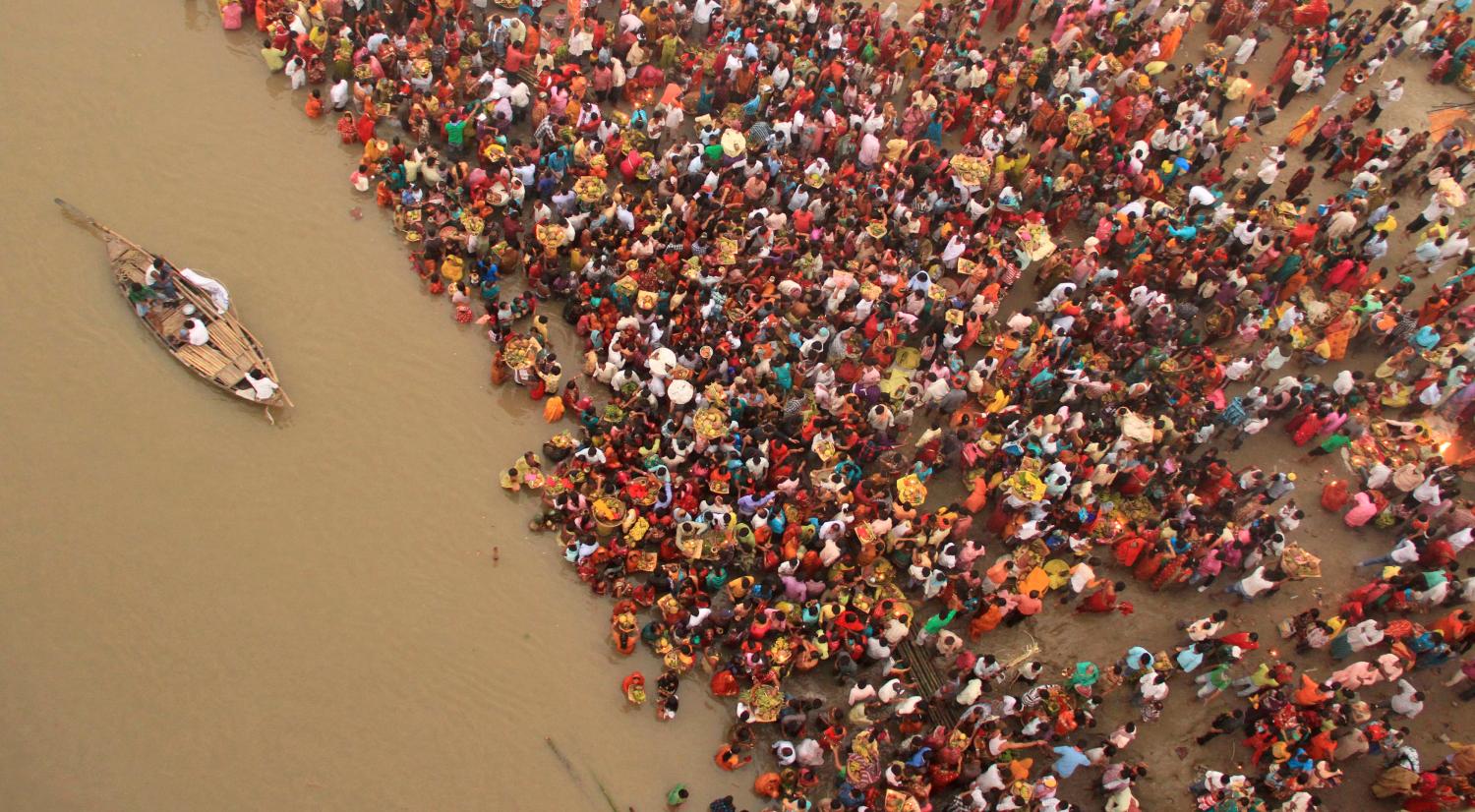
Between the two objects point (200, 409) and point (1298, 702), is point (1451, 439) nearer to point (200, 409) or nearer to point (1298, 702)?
point (1298, 702)

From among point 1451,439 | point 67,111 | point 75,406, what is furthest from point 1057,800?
point 67,111

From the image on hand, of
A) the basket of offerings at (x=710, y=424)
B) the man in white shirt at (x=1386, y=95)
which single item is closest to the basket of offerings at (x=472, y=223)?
the basket of offerings at (x=710, y=424)

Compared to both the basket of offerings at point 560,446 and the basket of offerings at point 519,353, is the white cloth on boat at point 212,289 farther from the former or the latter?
the basket of offerings at point 560,446

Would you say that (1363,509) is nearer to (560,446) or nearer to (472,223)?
(560,446)

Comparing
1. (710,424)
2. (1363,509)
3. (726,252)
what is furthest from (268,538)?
(1363,509)

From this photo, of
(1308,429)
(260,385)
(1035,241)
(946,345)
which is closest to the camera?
(260,385)

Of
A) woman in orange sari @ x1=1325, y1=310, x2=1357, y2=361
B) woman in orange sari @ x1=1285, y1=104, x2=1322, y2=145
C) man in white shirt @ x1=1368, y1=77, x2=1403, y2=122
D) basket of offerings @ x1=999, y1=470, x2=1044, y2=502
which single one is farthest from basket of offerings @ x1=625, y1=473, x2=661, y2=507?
man in white shirt @ x1=1368, y1=77, x2=1403, y2=122

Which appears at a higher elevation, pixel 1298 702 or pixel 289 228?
pixel 289 228
